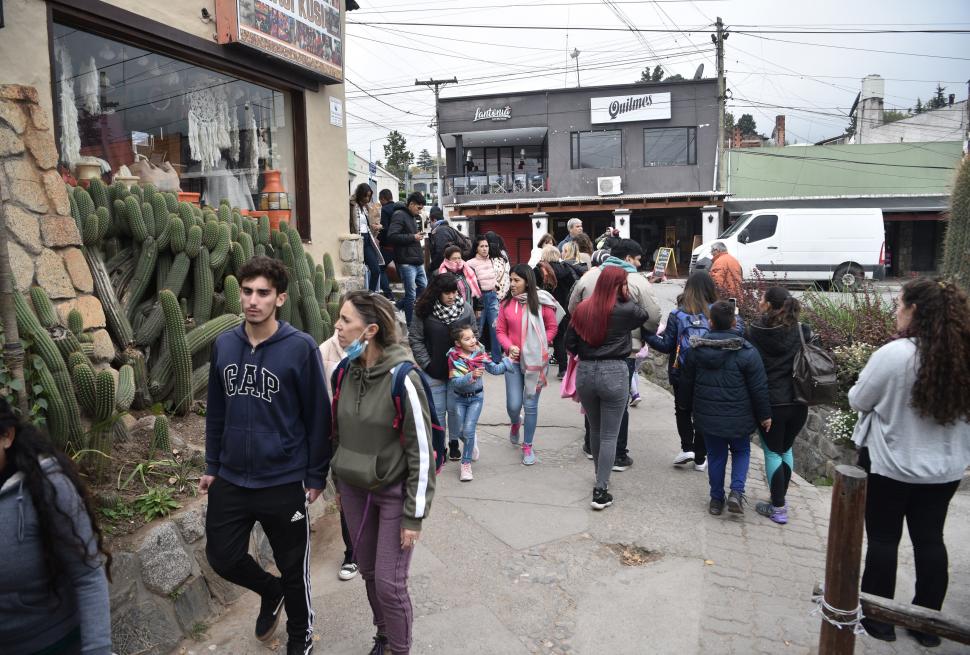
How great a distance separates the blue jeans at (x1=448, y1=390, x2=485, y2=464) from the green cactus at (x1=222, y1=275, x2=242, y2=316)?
1.87 m

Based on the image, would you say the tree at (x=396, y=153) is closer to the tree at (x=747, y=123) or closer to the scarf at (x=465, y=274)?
the tree at (x=747, y=123)

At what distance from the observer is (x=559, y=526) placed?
5.09m

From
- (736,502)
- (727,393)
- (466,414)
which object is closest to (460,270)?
(466,414)

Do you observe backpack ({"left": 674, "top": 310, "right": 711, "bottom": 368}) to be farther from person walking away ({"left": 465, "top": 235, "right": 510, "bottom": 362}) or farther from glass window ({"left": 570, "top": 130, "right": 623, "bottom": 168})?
glass window ({"left": 570, "top": 130, "right": 623, "bottom": 168})

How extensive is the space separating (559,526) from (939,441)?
2.51m

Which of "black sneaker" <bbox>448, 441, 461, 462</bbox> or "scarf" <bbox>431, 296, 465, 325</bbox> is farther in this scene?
"black sneaker" <bbox>448, 441, 461, 462</bbox>

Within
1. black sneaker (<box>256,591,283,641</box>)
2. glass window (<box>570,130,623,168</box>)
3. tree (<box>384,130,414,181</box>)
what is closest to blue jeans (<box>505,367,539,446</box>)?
black sneaker (<box>256,591,283,641</box>)

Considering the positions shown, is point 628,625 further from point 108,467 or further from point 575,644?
point 108,467

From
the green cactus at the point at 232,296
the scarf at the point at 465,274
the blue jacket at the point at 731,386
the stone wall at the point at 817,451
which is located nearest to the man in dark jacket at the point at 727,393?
the blue jacket at the point at 731,386

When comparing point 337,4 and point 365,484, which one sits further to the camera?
point 337,4

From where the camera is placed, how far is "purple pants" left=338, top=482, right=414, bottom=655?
3.13 m

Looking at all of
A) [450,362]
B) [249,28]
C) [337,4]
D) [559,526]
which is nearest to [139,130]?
[249,28]

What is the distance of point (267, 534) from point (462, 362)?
2.65 meters

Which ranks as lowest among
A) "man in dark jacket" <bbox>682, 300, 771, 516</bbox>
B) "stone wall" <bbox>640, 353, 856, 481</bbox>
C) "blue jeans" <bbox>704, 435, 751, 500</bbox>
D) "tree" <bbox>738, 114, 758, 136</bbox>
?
"stone wall" <bbox>640, 353, 856, 481</bbox>
